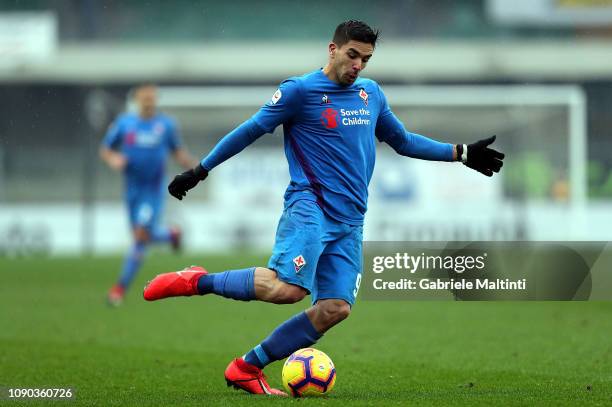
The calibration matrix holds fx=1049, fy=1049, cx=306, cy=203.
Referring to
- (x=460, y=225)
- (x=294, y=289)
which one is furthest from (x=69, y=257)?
(x=294, y=289)

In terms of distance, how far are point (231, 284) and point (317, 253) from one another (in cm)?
48

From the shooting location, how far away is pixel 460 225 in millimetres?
22328

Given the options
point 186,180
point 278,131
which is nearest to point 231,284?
point 186,180

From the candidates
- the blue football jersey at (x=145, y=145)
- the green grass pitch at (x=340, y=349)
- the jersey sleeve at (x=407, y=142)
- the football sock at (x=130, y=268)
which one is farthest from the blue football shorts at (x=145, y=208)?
the jersey sleeve at (x=407, y=142)

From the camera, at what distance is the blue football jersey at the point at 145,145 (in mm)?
12555

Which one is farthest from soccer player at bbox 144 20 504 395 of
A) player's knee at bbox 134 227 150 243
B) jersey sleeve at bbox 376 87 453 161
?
player's knee at bbox 134 227 150 243

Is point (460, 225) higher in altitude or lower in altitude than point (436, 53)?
lower

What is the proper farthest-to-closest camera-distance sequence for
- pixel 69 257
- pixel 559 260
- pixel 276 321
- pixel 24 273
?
pixel 69 257 → pixel 24 273 → pixel 276 321 → pixel 559 260

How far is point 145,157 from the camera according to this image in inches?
496

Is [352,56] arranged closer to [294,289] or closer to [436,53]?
[294,289]

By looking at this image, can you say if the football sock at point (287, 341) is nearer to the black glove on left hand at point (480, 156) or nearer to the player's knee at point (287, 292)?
the player's knee at point (287, 292)

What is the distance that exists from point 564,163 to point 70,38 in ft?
50.5

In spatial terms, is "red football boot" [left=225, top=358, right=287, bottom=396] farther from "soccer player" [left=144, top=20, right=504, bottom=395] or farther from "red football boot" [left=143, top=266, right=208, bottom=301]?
"red football boot" [left=143, top=266, right=208, bottom=301]

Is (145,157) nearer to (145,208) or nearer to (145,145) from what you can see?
(145,145)
